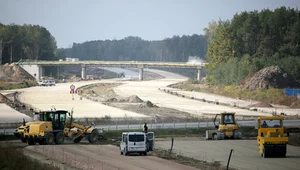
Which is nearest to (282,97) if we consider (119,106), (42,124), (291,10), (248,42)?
(119,106)

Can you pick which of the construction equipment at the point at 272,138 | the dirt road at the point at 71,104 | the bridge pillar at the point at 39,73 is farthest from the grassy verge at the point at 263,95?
the bridge pillar at the point at 39,73

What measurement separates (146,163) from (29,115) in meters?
39.2

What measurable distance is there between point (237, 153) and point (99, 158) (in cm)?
1155

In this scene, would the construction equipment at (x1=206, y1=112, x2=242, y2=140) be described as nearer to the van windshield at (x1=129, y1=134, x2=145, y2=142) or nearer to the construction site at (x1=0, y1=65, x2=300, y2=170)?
the construction site at (x1=0, y1=65, x2=300, y2=170)

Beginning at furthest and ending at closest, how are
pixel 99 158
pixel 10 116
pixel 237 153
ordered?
pixel 10 116 → pixel 237 153 → pixel 99 158

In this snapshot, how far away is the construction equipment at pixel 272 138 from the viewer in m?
44.8

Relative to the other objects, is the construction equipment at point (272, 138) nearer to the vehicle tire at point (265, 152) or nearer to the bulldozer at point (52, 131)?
the vehicle tire at point (265, 152)

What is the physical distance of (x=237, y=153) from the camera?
159 ft

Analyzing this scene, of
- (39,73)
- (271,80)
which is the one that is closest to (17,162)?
(271,80)

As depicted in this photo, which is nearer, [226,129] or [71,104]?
[226,129]

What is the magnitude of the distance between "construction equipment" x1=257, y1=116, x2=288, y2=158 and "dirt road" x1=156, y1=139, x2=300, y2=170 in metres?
0.70

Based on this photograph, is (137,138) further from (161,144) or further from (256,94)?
(256,94)

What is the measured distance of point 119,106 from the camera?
98.6m

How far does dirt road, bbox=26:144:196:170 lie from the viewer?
39969mm
